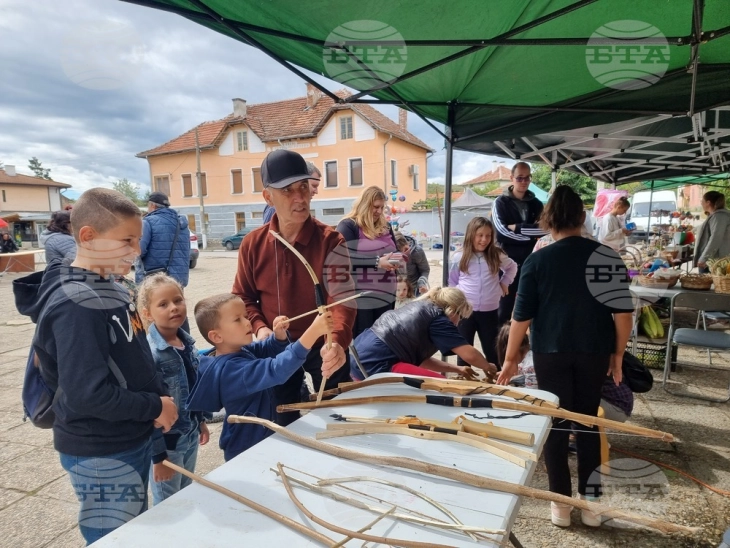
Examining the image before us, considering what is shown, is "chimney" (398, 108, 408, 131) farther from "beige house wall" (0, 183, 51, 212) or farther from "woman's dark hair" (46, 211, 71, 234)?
"beige house wall" (0, 183, 51, 212)

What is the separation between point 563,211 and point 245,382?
1.63 metres

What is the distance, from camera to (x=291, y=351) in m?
1.45

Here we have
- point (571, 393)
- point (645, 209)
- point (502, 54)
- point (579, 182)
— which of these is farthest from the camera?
point (579, 182)

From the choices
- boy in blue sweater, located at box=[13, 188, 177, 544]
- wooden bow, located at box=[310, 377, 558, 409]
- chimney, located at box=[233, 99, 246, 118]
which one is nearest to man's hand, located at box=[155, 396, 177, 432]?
boy in blue sweater, located at box=[13, 188, 177, 544]

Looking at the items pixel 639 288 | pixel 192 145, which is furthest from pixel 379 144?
pixel 639 288

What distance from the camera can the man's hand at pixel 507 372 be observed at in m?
2.30

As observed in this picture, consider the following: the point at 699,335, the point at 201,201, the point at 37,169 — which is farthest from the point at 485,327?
the point at 37,169

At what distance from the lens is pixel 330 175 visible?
2456cm

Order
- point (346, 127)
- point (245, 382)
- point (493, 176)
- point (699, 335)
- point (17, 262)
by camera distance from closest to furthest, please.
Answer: point (245, 382)
point (699, 335)
point (17, 262)
point (346, 127)
point (493, 176)

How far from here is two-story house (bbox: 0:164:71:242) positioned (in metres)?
35.8

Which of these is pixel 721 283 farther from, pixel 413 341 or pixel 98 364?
pixel 98 364

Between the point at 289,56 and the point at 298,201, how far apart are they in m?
1.08

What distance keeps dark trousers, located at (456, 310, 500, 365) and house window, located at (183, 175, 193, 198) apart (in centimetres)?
2822

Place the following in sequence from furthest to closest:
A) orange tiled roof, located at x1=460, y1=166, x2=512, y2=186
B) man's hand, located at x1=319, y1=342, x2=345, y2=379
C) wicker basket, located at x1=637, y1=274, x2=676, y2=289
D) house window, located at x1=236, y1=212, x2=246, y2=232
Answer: orange tiled roof, located at x1=460, y1=166, x2=512, y2=186 → house window, located at x1=236, y1=212, x2=246, y2=232 → wicker basket, located at x1=637, y1=274, x2=676, y2=289 → man's hand, located at x1=319, y1=342, x2=345, y2=379
